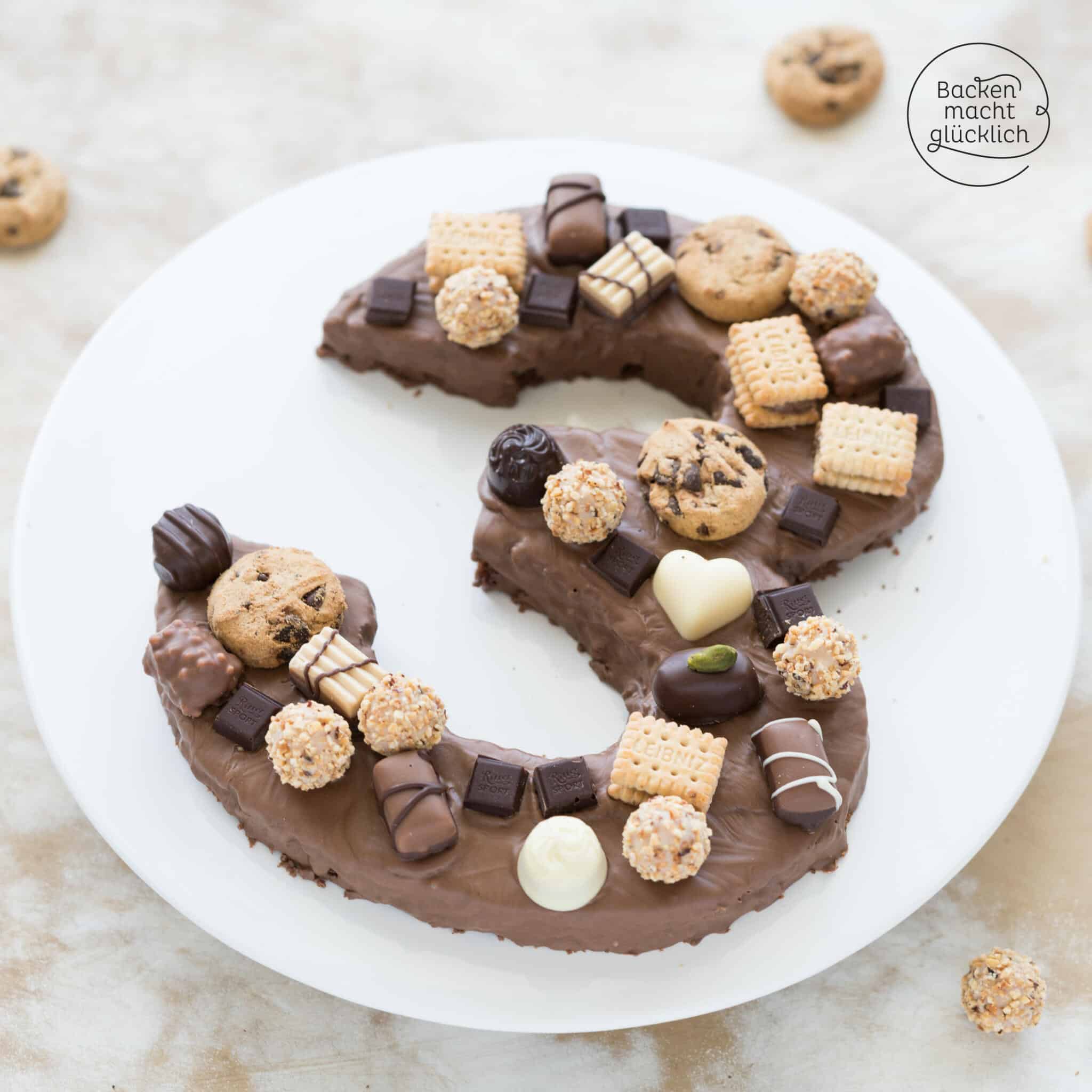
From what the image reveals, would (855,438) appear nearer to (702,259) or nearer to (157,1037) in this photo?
(702,259)

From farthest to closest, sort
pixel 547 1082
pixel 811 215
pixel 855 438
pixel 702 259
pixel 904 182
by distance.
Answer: pixel 904 182 < pixel 811 215 < pixel 702 259 < pixel 855 438 < pixel 547 1082

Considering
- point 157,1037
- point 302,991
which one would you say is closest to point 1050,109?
point 302,991

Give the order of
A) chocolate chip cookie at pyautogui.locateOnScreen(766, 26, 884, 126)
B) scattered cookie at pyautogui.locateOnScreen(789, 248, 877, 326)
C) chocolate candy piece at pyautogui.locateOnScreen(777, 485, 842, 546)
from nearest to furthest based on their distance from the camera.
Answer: chocolate candy piece at pyautogui.locateOnScreen(777, 485, 842, 546) → scattered cookie at pyautogui.locateOnScreen(789, 248, 877, 326) → chocolate chip cookie at pyautogui.locateOnScreen(766, 26, 884, 126)

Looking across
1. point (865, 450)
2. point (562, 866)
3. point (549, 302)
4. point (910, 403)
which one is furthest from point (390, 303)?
point (562, 866)

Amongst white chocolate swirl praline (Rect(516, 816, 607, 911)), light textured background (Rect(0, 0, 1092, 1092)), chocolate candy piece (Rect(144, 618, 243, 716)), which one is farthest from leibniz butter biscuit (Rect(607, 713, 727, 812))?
chocolate candy piece (Rect(144, 618, 243, 716))

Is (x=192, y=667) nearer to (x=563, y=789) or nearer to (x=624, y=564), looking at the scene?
(x=563, y=789)

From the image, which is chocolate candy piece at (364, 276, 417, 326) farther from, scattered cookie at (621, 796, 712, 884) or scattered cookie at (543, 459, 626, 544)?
scattered cookie at (621, 796, 712, 884)
